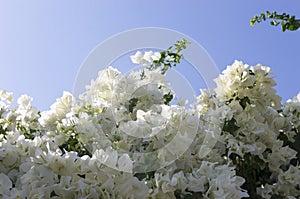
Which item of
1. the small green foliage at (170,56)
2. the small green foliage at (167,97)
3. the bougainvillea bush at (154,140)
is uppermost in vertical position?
the small green foliage at (170,56)

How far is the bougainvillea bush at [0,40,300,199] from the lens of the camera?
1938 mm

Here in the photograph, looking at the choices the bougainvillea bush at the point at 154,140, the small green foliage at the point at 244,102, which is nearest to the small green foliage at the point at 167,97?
the bougainvillea bush at the point at 154,140

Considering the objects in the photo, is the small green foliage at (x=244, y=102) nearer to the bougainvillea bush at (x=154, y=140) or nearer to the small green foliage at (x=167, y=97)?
the bougainvillea bush at (x=154, y=140)

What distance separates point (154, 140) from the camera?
7.49ft

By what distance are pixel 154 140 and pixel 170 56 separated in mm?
1092

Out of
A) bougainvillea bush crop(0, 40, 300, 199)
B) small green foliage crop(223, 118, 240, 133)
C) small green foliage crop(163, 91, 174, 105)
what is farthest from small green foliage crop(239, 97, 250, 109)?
small green foliage crop(163, 91, 174, 105)

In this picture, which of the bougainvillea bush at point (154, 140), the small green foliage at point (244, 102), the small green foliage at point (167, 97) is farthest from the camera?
the small green foliage at point (167, 97)

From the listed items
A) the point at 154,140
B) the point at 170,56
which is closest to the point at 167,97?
the point at 170,56

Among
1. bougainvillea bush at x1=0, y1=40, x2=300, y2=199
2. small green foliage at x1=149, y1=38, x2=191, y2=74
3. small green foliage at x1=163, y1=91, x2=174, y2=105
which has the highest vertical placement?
small green foliage at x1=149, y1=38, x2=191, y2=74

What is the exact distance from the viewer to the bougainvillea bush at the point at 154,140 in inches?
76.3

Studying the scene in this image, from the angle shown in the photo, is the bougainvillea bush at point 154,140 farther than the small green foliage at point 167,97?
No

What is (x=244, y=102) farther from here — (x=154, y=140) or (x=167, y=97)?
(x=154, y=140)

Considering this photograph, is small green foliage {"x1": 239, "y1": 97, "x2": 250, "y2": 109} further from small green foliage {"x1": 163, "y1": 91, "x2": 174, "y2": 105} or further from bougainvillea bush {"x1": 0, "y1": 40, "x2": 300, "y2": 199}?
small green foliage {"x1": 163, "y1": 91, "x2": 174, "y2": 105}

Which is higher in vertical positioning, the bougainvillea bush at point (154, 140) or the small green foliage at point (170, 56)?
the small green foliage at point (170, 56)
